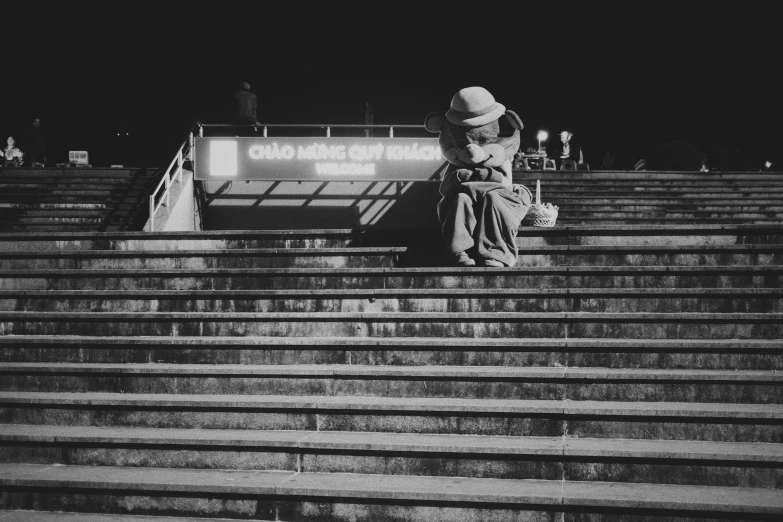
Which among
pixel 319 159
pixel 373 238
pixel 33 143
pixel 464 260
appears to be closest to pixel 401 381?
pixel 464 260

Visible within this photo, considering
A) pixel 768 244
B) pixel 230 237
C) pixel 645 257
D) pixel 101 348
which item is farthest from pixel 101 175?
pixel 768 244

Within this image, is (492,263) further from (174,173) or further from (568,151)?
(568,151)

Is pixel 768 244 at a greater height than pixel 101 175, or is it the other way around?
pixel 101 175

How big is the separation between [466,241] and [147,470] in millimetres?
3149

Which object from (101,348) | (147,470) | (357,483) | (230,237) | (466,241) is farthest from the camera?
(230,237)

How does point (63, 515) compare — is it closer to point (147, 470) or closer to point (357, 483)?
point (147, 470)

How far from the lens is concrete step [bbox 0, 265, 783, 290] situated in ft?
19.8

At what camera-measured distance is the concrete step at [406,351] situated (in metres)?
5.12

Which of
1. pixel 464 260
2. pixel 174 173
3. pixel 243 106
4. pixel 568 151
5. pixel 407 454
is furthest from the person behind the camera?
pixel 568 151

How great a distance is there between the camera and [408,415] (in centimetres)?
481

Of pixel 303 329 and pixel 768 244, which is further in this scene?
pixel 768 244

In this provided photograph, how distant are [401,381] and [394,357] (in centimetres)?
34

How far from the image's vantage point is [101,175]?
1317cm

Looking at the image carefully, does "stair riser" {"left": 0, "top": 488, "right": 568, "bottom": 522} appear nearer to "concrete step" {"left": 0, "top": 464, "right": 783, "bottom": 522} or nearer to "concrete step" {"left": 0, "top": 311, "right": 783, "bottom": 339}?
"concrete step" {"left": 0, "top": 464, "right": 783, "bottom": 522}
